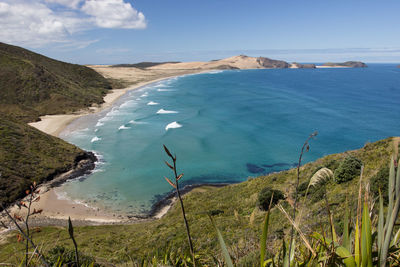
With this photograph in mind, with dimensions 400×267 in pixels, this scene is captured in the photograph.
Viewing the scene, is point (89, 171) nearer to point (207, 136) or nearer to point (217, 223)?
point (207, 136)

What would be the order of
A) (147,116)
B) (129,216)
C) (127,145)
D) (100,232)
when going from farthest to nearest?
1. (147,116)
2. (127,145)
3. (129,216)
4. (100,232)

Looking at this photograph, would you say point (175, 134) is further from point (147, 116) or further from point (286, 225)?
point (286, 225)

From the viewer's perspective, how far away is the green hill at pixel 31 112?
2941 cm

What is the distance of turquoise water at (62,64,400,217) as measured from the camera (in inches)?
1235

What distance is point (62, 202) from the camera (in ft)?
87.2

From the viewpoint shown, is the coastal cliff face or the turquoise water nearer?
the coastal cliff face

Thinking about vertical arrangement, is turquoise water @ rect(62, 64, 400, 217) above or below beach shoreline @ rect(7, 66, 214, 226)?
above

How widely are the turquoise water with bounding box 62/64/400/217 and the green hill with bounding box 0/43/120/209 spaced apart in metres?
4.39

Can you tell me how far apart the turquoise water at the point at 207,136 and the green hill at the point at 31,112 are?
4387 millimetres

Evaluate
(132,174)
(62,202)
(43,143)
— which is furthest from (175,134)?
(62,202)

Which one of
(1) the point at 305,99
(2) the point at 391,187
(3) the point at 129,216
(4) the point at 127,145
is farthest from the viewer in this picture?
(1) the point at 305,99

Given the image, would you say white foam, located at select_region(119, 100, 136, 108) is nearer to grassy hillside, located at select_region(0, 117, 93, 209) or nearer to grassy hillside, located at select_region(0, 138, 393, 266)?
grassy hillside, located at select_region(0, 117, 93, 209)

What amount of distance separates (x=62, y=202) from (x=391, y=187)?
3014 centimetres

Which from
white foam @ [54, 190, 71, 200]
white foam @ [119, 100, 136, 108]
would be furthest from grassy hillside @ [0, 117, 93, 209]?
white foam @ [119, 100, 136, 108]
